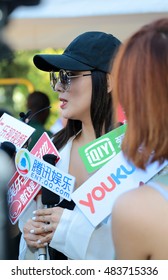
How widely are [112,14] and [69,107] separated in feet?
11.1

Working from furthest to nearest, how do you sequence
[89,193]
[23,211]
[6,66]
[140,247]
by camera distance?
[6,66], [23,211], [89,193], [140,247]

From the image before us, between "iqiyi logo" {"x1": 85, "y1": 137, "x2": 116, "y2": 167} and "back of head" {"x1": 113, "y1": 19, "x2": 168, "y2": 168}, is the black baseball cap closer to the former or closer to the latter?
"iqiyi logo" {"x1": 85, "y1": 137, "x2": 116, "y2": 167}

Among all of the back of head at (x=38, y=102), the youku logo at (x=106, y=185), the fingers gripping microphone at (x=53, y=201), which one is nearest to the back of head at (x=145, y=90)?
the youku logo at (x=106, y=185)

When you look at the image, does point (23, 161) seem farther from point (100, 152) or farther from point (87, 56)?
point (87, 56)

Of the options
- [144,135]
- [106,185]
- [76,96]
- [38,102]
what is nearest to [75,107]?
[76,96]

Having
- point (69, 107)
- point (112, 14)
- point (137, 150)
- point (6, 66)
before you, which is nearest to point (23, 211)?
point (69, 107)

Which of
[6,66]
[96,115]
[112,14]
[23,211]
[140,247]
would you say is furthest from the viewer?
[6,66]

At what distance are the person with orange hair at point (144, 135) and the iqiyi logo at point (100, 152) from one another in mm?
603

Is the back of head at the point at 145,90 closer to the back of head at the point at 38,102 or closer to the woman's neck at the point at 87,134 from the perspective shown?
the woman's neck at the point at 87,134

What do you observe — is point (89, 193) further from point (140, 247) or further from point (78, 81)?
point (140, 247)

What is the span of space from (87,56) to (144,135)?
0.93 metres

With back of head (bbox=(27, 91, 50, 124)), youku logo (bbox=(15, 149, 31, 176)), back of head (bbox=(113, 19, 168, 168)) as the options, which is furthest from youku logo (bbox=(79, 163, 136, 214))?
back of head (bbox=(27, 91, 50, 124))

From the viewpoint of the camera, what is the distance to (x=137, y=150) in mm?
1408

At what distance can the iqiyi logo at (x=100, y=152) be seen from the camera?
201 centimetres
